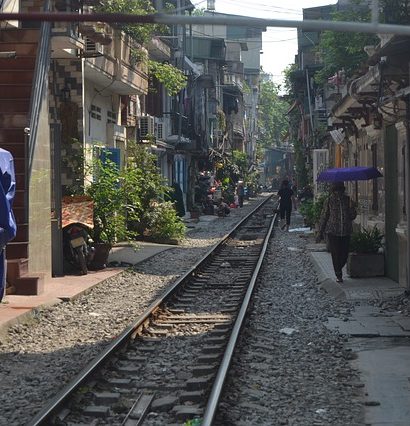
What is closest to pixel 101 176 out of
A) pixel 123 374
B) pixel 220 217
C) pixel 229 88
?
pixel 123 374

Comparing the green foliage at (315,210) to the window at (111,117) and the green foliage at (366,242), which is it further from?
the green foliage at (366,242)

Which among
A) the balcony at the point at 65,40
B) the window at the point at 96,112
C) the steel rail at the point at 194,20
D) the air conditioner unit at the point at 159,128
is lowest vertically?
the steel rail at the point at 194,20

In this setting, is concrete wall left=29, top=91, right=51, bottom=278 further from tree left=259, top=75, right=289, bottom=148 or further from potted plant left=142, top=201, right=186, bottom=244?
tree left=259, top=75, right=289, bottom=148

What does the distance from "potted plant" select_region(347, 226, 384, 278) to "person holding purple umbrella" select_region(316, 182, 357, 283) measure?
1.64 ft

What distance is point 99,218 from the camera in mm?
19828

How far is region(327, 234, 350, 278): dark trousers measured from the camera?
16328mm

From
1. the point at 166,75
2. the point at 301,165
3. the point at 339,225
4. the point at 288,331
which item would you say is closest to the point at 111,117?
the point at 166,75

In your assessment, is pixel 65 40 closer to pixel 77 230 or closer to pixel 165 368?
pixel 77 230

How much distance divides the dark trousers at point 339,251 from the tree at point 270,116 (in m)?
126

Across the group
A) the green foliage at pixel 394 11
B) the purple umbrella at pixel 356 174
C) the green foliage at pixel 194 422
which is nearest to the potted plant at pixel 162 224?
the purple umbrella at pixel 356 174

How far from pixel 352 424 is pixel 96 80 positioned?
63.7ft

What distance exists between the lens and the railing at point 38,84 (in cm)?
1588

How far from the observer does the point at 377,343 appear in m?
10.9

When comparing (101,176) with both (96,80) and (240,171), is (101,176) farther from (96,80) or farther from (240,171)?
(240,171)
